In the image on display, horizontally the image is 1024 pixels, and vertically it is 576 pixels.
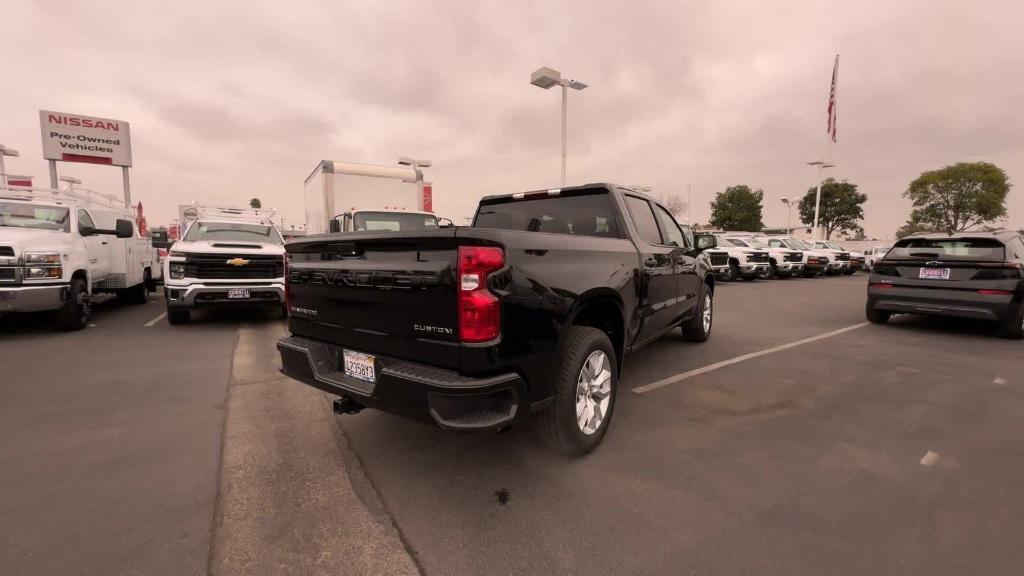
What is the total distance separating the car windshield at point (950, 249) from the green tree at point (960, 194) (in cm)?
5298

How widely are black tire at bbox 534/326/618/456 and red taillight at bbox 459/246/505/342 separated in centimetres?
66

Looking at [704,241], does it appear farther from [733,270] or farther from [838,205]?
[838,205]

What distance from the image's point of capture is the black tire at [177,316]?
276 inches

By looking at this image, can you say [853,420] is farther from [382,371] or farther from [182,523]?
[182,523]

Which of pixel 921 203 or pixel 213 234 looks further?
pixel 921 203

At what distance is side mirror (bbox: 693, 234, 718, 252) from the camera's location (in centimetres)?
529

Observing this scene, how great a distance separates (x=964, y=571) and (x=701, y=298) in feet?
13.4

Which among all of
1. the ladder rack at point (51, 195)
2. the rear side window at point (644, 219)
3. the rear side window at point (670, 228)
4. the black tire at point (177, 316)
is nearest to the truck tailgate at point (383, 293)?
the rear side window at point (644, 219)

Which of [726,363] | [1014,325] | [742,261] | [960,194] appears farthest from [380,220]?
[960,194]

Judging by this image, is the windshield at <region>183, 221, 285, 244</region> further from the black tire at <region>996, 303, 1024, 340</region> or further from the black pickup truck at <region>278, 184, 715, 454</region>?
the black tire at <region>996, 303, 1024, 340</region>

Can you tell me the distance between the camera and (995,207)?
142ft

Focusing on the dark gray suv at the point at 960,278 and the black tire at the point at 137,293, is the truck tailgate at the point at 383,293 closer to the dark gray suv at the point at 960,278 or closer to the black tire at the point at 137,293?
the dark gray suv at the point at 960,278

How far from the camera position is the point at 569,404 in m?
2.68

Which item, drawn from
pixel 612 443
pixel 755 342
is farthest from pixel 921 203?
pixel 612 443
